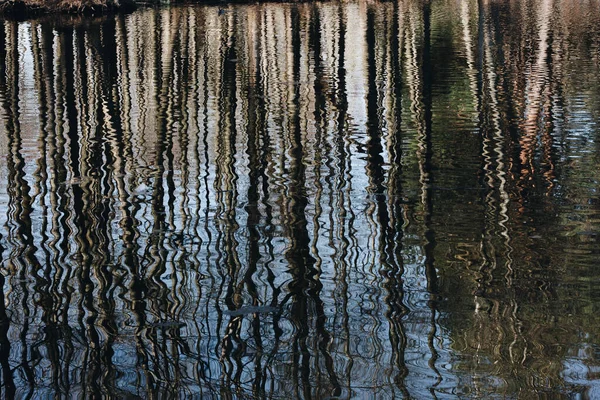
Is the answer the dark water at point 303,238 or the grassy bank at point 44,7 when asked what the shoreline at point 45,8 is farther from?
the dark water at point 303,238

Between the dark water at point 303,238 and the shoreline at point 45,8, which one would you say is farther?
the shoreline at point 45,8

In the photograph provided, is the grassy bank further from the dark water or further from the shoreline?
the dark water

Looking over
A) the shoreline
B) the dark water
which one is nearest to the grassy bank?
the shoreline

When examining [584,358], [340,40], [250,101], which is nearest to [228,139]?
[250,101]

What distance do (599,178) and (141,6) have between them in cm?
5458

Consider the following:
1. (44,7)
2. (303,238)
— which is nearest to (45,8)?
(44,7)

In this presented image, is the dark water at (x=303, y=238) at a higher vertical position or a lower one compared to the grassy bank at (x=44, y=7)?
→ lower

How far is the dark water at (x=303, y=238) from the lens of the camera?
691 cm

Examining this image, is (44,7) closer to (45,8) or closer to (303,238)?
→ (45,8)

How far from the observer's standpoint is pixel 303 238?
10273mm

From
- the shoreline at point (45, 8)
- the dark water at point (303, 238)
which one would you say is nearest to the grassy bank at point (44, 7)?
the shoreline at point (45, 8)

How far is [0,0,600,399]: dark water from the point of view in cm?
691

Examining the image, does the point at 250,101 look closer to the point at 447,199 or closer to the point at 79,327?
the point at 447,199

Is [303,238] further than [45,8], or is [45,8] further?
[45,8]
